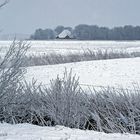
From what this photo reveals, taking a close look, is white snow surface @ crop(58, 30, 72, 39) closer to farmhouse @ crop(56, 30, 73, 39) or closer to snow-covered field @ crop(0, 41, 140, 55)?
farmhouse @ crop(56, 30, 73, 39)

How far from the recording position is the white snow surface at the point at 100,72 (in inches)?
803

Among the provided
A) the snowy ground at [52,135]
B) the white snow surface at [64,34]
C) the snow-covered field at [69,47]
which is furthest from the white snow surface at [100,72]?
the white snow surface at [64,34]

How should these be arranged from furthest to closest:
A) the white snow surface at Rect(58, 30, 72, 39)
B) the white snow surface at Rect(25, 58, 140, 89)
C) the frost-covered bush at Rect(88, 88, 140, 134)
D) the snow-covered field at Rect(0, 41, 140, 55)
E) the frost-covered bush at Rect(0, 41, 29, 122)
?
the white snow surface at Rect(58, 30, 72, 39) → the snow-covered field at Rect(0, 41, 140, 55) → the white snow surface at Rect(25, 58, 140, 89) → the frost-covered bush at Rect(0, 41, 29, 122) → the frost-covered bush at Rect(88, 88, 140, 134)

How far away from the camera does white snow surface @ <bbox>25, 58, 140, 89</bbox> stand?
20406mm

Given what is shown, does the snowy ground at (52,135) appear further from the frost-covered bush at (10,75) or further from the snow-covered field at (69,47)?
the snow-covered field at (69,47)

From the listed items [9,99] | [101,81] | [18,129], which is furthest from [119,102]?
[101,81]

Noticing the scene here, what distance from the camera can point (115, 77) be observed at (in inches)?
849

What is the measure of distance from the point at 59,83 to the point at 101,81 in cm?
1075

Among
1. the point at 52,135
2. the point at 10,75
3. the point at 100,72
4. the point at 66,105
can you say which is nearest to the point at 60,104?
the point at 66,105

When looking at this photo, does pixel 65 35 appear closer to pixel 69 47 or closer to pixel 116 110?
pixel 69 47

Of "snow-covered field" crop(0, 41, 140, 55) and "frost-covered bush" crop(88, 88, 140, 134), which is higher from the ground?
"snow-covered field" crop(0, 41, 140, 55)

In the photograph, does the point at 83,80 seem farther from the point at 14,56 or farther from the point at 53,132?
the point at 53,132

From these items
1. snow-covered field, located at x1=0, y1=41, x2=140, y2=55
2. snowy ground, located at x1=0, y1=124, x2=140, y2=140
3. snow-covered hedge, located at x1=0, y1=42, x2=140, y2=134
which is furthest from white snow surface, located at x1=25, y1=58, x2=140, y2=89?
snowy ground, located at x1=0, y1=124, x2=140, y2=140

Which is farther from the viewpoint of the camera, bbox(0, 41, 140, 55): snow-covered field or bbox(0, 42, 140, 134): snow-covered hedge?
bbox(0, 41, 140, 55): snow-covered field
